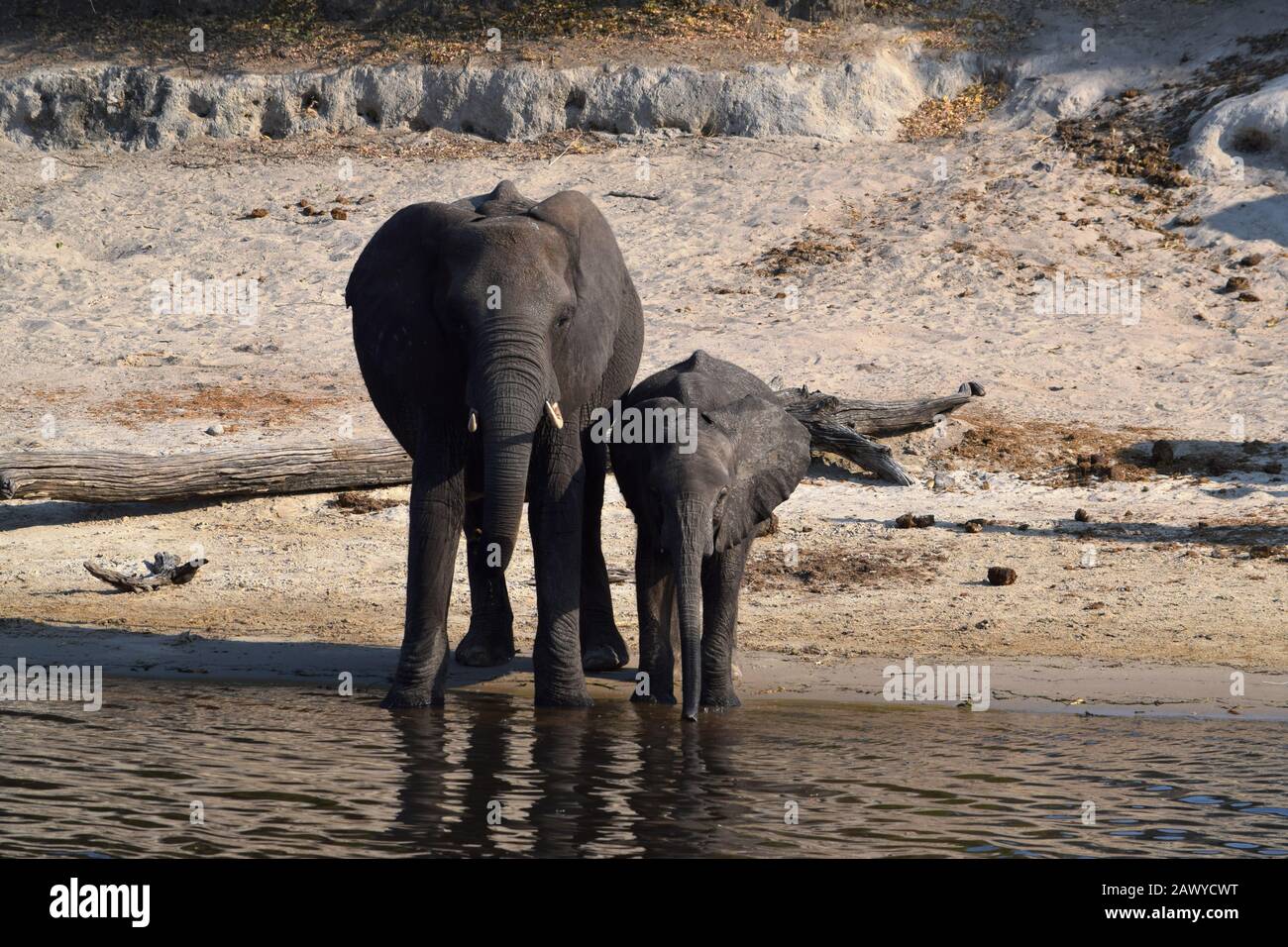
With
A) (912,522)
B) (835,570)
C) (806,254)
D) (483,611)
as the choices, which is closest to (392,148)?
(806,254)

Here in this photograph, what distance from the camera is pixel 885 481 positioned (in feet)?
50.4

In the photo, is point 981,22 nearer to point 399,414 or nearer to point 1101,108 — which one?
point 1101,108

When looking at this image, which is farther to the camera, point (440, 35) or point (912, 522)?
point (440, 35)

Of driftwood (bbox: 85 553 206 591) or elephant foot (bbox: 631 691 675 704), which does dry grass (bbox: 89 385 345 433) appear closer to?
driftwood (bbox: 85 553 206 591)

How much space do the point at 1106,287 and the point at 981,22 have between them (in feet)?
26.7

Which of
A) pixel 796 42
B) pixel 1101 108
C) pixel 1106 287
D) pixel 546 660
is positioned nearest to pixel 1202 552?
pixel 546 660

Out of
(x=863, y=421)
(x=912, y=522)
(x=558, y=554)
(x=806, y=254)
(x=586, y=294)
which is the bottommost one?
(x=912, y=522)

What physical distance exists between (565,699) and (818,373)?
821 centimetres

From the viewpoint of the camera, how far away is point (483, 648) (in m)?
11.6

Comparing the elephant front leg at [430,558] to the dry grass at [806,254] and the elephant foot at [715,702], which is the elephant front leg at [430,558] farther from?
the dry grass at [806,254]

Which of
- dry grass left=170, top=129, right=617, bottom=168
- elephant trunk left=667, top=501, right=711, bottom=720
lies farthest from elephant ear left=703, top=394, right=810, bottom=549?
dry grass left=170, top=129, right=617, bottom=168

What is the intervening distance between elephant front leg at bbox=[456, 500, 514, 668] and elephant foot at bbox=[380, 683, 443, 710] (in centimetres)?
95

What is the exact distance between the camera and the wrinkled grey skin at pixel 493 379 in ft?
31.9

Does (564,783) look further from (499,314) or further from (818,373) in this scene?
(818,373)
